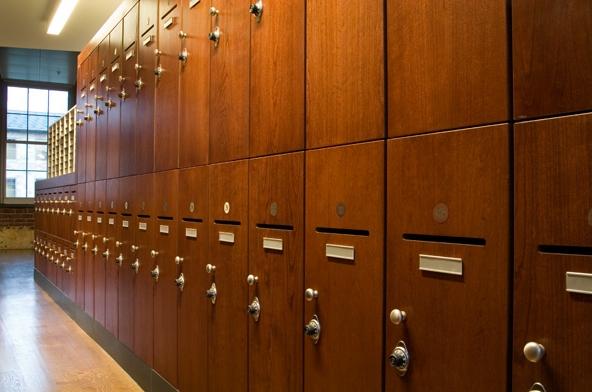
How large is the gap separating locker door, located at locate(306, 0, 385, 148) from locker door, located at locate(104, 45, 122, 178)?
236 cm

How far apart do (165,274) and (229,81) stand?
1.22 m

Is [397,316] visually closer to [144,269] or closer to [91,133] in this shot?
[144,269]

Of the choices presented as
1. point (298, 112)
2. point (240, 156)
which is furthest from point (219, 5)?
point (298, 112)

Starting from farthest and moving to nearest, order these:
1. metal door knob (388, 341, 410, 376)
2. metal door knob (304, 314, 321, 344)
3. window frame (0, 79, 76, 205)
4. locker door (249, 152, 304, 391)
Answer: window frame (0, 79, 76, 205)
locker door (249, 152, 304, 391)
metal door knob (304, 314, 321, 344)
metal door knob (388, 341, 410, 376)

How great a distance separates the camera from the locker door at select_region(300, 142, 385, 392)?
148 centimetres

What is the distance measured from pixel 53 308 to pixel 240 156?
4554 mm

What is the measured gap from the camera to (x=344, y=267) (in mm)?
1598

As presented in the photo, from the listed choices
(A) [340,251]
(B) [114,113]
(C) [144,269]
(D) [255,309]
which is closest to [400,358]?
(A) [340,251]

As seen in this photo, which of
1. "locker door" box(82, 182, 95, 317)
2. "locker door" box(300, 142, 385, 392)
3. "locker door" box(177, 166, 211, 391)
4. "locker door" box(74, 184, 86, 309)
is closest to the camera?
"locker door" box(300, 142, 385, 392)

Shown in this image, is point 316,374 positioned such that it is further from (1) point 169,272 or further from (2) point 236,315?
(1) point 169,272

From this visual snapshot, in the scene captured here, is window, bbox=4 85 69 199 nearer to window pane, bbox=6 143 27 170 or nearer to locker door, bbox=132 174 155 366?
window pane, bbox=6 143 27 170

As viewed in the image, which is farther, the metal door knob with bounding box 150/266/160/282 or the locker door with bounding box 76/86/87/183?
the locker door with bounding box 76/86/87/183

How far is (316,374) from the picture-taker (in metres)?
1.71

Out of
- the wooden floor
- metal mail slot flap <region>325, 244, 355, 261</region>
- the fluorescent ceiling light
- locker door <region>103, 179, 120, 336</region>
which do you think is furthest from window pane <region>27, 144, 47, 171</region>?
metal mail slot flap <region>325, 244, 355, 261</region>
